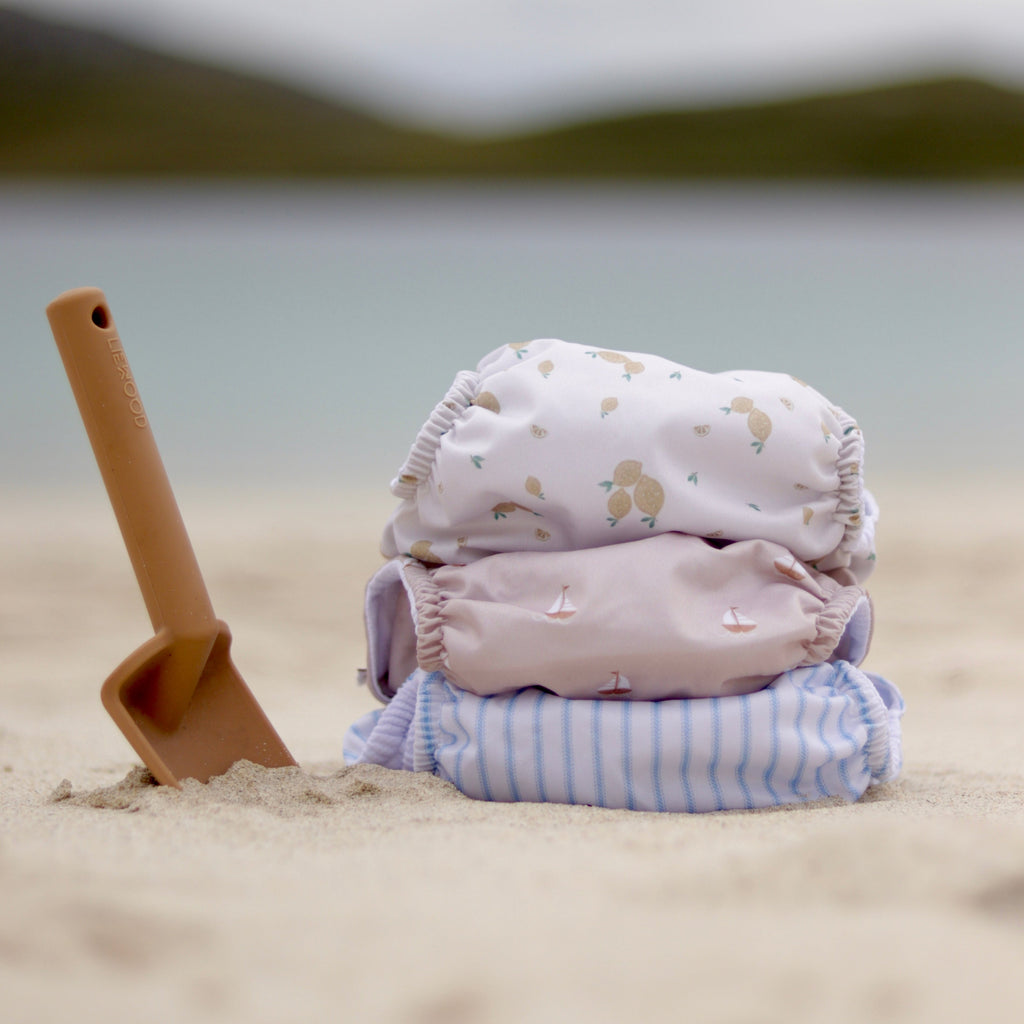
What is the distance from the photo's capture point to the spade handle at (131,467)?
1269 mm

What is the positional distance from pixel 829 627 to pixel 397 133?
74.3ft

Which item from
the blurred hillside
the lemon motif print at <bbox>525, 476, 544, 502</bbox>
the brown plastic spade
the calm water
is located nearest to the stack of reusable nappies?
the lemon motif print at <bbox>525, 476, 544, 502</bbox>

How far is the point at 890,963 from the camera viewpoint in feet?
2.38

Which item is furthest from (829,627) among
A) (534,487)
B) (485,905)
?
(485,905)

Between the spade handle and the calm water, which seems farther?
the calm water

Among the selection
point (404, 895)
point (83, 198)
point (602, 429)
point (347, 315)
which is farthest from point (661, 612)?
point (83, 198)

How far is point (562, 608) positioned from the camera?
4.14 ft

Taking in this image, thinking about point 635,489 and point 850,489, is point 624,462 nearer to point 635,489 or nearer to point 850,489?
point 635,489

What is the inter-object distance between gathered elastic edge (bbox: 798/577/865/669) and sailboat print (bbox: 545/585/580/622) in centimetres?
28

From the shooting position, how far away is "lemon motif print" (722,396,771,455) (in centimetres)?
132

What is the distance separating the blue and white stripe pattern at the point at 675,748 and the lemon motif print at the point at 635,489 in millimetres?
217

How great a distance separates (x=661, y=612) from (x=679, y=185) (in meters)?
21.9

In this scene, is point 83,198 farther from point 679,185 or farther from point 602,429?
point 602,429

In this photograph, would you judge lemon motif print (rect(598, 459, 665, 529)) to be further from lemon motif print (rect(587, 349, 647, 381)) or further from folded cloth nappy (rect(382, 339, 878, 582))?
lemon motif print (rect(587, 349, 647, 381))
